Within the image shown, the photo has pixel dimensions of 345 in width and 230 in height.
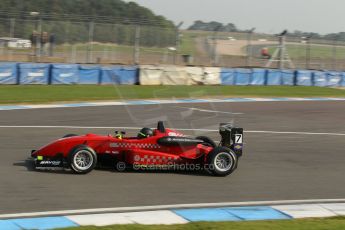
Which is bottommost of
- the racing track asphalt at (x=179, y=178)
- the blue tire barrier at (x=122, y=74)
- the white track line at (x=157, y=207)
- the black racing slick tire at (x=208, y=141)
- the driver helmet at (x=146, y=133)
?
the white track line at (x=157, y=207)

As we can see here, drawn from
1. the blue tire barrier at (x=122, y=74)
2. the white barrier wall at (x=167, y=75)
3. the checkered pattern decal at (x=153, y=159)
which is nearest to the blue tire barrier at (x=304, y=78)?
the white barrier wall at (x=167, y=75)

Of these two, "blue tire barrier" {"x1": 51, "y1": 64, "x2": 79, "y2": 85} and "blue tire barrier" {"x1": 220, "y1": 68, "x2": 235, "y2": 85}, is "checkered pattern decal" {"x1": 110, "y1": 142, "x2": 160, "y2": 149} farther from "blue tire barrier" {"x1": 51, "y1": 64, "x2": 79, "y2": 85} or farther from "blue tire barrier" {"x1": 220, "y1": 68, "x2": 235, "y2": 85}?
"blue tire barrier" {"x1": 220, "y1": 68, "x2": 235, "y2": 85}

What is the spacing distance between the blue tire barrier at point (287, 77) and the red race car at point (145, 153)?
23283mm

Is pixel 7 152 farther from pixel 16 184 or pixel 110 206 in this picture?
pixel 110 206

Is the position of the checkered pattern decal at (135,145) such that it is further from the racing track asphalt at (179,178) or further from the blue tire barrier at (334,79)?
the blue tire barrier at (334,79)

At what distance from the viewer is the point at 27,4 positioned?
151 ft

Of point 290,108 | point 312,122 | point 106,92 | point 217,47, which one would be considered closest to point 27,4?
point 217,47

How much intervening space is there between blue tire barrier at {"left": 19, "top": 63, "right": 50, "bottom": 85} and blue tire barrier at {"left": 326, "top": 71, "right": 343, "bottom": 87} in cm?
1681

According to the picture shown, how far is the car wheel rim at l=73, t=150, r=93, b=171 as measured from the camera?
8.72m

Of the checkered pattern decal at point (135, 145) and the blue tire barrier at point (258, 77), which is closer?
the checkered pattern decal at point (135, 145)

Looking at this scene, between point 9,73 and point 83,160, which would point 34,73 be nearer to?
point 9,73

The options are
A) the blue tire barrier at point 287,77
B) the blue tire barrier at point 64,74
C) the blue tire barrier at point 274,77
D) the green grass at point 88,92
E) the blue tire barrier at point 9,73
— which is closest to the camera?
the green grass at point 88,92

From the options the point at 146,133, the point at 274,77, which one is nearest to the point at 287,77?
the point at 274,77

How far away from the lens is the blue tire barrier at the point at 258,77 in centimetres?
3081
